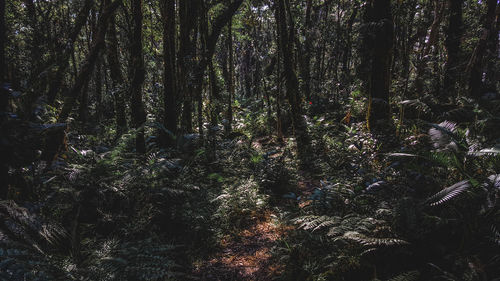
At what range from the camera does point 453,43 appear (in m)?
11.3

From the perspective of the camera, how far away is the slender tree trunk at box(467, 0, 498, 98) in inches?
329

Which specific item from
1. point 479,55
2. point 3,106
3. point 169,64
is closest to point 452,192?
point 3,106

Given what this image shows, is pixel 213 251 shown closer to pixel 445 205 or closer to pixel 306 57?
pixel 445 205

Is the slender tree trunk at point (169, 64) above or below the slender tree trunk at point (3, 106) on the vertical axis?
above

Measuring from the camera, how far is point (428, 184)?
128 inches

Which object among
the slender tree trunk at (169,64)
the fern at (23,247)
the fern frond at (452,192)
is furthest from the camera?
the slender tree trunk at (169,64)

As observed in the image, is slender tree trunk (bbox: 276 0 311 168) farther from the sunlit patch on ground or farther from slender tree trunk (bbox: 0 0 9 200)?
slender tree trunk (bbox: 0 0 9 200)

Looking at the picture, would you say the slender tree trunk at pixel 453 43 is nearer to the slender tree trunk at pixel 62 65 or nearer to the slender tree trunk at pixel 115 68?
the slender tree trunk at pixel 62 65

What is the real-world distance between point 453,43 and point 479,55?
2.75 m

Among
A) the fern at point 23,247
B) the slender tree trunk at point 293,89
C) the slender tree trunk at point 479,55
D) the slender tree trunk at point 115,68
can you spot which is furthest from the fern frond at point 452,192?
the slender tree trunk at point 115,68

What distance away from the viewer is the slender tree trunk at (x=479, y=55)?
8.35 m

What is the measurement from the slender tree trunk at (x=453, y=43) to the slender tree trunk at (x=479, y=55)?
1.18 meters

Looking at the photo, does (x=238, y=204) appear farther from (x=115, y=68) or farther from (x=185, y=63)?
(x=115, y=68)

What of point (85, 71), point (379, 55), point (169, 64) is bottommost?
point (85, 71)
